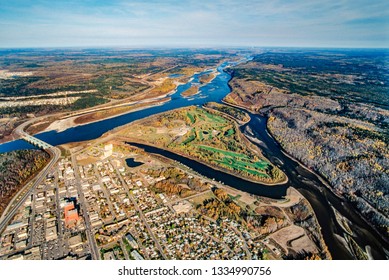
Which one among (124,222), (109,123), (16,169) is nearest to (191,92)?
(109,123)

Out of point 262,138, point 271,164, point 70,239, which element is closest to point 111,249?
point 70,239

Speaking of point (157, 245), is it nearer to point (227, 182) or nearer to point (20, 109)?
point (227, 182)

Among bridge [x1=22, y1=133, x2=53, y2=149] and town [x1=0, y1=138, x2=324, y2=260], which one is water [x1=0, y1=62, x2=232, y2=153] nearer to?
bridge [x1=22, y1=133, x2=53, y2=149]

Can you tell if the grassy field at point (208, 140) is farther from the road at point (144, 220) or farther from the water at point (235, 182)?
the road at point (144, 220)

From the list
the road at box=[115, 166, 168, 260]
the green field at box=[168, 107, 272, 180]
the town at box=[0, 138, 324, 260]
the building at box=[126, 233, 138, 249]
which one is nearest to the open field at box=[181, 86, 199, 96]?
the green field at box=[168, 107, 272, 180]

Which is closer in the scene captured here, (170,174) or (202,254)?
(202,254)

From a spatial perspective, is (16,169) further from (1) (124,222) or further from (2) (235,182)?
(2) (235,182)
